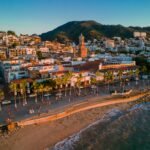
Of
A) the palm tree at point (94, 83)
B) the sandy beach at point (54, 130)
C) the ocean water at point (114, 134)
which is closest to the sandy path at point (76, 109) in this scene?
the sandy beach at point (54, 130)

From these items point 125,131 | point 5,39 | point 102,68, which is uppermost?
point 5,39

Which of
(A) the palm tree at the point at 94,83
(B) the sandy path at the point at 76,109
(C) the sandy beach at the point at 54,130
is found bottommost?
(C) the sandy beach at the point at 54,130

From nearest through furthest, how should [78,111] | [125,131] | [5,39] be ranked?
1. [125,131]
2. [78,111]
3. [5,39]

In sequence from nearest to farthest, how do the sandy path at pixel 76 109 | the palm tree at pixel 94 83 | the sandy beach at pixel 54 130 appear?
the sandy beach at pixel 54 130 → the sandy path at pixel 76 109 → the palm tree at pixel 94 83

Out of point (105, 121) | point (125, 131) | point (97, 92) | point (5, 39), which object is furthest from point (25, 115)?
point (5, 39)

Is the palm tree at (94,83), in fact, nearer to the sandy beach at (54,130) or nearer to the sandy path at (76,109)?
the sandy path at (76,109)

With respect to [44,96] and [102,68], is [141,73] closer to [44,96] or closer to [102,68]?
[102,68]

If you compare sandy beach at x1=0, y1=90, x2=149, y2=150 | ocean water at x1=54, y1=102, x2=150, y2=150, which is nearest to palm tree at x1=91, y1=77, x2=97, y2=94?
sandy beach at x1=0, y1=90, x2=149, y2=150

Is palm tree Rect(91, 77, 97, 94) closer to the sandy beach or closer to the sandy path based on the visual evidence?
the sandy path
